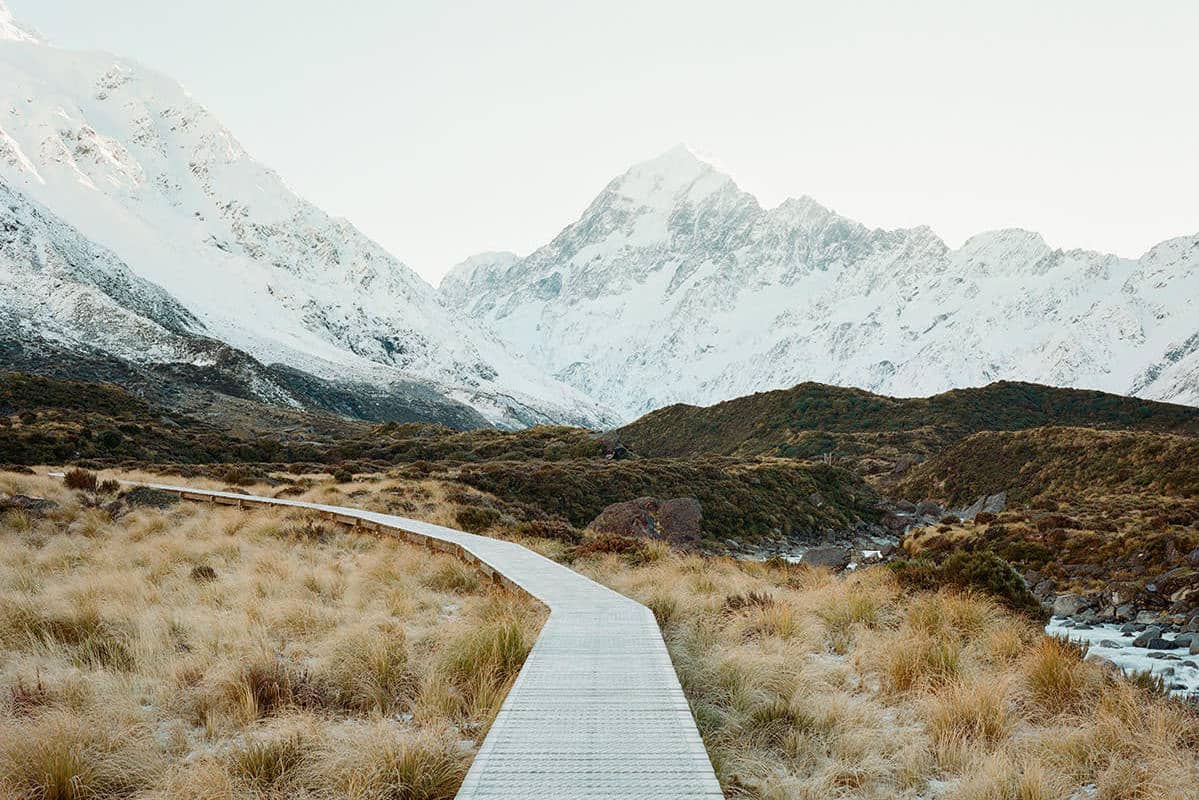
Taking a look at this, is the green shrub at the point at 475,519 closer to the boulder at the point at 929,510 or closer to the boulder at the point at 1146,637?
the boulder at the point at 1146,637

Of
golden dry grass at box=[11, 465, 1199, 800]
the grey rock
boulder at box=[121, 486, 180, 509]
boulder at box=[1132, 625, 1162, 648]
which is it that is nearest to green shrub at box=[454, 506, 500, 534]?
boulder at box=[121, 486, 180, 509]

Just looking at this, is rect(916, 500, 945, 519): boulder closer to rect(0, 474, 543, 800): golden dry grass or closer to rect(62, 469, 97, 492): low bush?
rect(0, 474, 543, 800): golden dry grass

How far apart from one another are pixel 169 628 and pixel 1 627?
1.65m

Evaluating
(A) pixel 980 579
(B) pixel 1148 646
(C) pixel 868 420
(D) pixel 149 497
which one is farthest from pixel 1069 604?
(C) pixel 868 420

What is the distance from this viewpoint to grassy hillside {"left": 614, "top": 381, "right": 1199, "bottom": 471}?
74750 millimetres

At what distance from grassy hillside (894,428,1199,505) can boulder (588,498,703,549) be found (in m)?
20.6

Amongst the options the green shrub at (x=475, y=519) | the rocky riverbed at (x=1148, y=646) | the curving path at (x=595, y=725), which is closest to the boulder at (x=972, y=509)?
the rocky riverbed at (x=1148, y=646)

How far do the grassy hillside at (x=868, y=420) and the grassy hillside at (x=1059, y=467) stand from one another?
55.1 ft

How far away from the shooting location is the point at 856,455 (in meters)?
70.0

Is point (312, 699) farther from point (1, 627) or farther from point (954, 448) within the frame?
point (954, 448)

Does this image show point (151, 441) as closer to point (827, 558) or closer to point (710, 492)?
point (710, 492)

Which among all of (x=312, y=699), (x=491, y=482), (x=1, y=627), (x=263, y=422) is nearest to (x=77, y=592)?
(x=1, y=627)

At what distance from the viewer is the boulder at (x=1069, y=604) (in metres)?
15.0

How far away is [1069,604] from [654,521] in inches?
504
